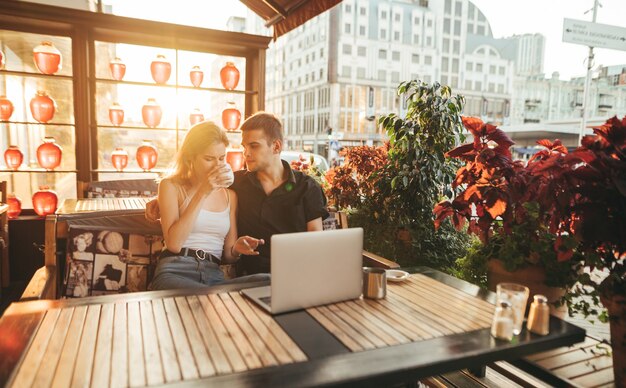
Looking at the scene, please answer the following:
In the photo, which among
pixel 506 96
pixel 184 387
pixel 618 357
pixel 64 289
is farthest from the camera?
pixel 506 96

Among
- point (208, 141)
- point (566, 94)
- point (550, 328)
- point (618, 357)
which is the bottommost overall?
point (618, 357)

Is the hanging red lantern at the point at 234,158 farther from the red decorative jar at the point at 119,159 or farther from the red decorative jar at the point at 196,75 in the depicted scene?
the red decorative jar at the point at 119,159

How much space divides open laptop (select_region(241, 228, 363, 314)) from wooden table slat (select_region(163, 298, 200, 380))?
25 centimetres

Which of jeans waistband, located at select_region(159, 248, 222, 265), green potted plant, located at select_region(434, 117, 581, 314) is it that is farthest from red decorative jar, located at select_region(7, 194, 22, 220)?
green potted plant, located at select_region(434, 117, 581, 314)

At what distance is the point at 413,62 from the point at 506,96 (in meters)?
13.2

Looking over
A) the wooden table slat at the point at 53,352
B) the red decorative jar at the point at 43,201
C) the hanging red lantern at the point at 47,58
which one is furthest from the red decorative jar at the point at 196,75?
the wooden table slat at the point at 53,352

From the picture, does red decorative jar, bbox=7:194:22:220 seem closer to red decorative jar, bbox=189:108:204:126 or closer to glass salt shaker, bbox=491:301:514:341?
red decorative jar, bbox=189:108:204:126

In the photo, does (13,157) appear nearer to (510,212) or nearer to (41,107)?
(41,107)

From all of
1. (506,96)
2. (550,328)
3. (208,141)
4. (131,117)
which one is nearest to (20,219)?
(131,117)

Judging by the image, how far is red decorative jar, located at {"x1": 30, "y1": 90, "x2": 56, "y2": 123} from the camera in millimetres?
3857

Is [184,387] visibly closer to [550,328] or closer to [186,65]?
[550,328]

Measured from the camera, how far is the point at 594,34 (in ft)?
19.6

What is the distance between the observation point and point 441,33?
159 ft

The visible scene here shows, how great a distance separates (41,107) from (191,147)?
2648 millimetres
